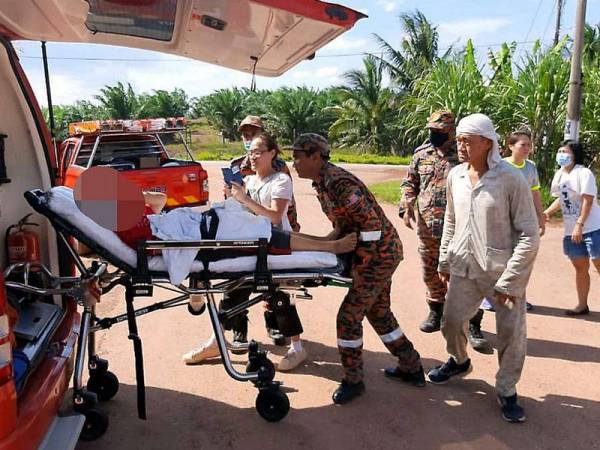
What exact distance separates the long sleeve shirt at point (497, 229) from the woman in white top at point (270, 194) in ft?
3.93

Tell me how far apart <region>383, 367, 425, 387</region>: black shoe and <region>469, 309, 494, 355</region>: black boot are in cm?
79

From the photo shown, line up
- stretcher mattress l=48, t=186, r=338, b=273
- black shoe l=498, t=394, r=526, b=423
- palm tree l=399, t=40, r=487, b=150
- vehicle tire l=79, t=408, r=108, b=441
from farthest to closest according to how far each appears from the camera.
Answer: palm tree l=399, t=40, r=487, b=150
black shoe l=498, t=394, r=526, b=423
vehicle tire l=79, t=408, r=108, b=441
stretcher mattress l=48, t=186, r=338, b=273

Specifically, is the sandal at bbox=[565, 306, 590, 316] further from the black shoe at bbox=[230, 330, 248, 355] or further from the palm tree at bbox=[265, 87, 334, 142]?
the palm tree at bbox=[265, 87, 334, 142]

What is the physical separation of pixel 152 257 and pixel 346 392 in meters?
1.56

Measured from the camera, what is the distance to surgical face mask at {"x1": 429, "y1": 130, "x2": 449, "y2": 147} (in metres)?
4.70

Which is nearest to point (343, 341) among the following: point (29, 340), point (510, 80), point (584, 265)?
point (29, 340)

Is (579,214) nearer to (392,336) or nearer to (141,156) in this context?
(392,336)

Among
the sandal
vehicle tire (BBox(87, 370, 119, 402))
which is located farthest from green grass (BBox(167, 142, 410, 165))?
vehicle tire (BBox(87, 370, 119, 402))

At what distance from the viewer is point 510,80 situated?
11898mm

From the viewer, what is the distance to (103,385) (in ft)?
12.0

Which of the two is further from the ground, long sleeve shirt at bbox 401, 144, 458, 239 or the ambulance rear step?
long sleeve shirt at bbox 401, 144, 458, 239

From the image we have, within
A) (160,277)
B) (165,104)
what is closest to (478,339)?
(160,277)

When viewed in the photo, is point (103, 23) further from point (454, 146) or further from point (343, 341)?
point (454, 146)

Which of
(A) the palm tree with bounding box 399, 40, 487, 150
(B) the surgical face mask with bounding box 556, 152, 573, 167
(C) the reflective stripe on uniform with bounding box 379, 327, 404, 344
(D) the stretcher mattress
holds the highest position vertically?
(A) the palm tree with bounding box 399, 40, 487, 150
